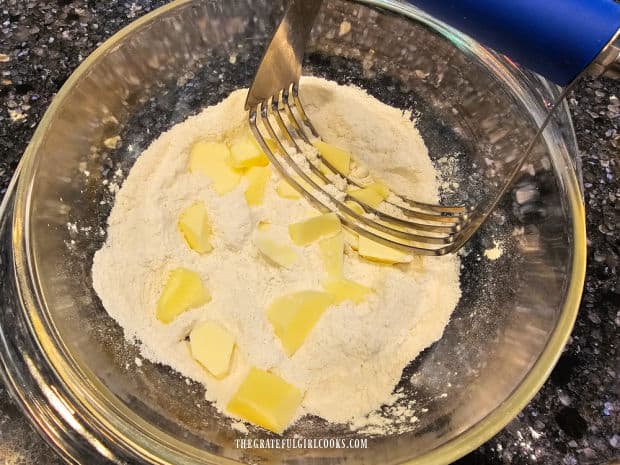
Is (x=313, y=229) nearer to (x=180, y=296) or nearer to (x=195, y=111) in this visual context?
(x=180, y=296)

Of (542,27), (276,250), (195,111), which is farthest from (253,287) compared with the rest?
(542,27)

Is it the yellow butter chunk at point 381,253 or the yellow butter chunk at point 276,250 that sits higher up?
the yellow butter chunk at point 276,250

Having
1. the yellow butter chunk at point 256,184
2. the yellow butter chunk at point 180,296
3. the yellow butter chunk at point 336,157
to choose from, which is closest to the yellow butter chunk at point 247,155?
the yellow butter chunk at point 256,184

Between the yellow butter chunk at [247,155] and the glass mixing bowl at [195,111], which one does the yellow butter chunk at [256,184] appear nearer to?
the yellow butter chunk at [247,155]

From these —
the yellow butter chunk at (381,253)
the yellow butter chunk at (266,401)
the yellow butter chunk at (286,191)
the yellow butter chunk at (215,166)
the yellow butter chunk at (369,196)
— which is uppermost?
the yellow butter chunk at (215,166)

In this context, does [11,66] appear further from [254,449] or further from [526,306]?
[526,306]

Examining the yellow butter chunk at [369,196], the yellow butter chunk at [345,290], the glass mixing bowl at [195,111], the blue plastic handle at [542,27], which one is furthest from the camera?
the yellow butter chunk at [369,196]

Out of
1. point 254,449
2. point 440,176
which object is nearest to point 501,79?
point 440,176
